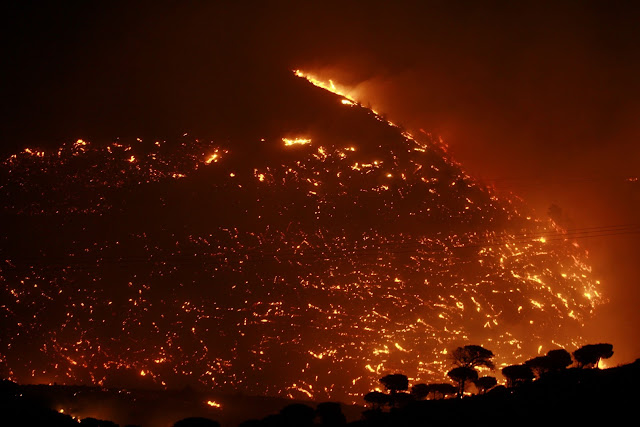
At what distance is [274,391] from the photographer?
3012cm

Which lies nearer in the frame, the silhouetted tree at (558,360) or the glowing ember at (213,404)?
the silhouetted tree at (558,360)

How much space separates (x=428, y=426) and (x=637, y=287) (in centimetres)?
4803

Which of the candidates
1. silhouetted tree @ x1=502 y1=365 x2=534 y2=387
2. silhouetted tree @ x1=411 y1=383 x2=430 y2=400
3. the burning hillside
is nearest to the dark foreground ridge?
silhouetted tree @ x1=502 y1=365 x2=534 y2=387

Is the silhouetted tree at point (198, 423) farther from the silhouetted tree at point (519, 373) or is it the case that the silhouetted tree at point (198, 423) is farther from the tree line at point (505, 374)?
the silhouetted tree at point (519, 373)

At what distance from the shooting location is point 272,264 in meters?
37.6

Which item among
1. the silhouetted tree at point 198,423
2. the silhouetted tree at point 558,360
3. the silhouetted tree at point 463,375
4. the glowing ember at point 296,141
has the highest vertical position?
the glowing ember at point 296,141

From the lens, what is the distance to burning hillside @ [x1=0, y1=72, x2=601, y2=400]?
31797mm

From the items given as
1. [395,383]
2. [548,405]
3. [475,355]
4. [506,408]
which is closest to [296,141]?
[475,355]

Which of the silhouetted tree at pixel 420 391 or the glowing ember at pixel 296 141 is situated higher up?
the glowing ember at pixel 296 141

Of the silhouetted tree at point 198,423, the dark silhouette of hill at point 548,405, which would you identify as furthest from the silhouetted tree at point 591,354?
the silhouetted tree at point 198,423

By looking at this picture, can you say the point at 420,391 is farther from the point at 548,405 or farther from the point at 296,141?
the point at 296,141

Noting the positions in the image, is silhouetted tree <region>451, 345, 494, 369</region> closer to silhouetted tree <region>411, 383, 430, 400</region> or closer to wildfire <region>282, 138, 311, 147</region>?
silhouetted tree <region>411, 383, 430, 400</region>


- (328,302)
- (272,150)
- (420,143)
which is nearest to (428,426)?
(328,302)

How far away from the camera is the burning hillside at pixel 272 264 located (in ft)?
104
